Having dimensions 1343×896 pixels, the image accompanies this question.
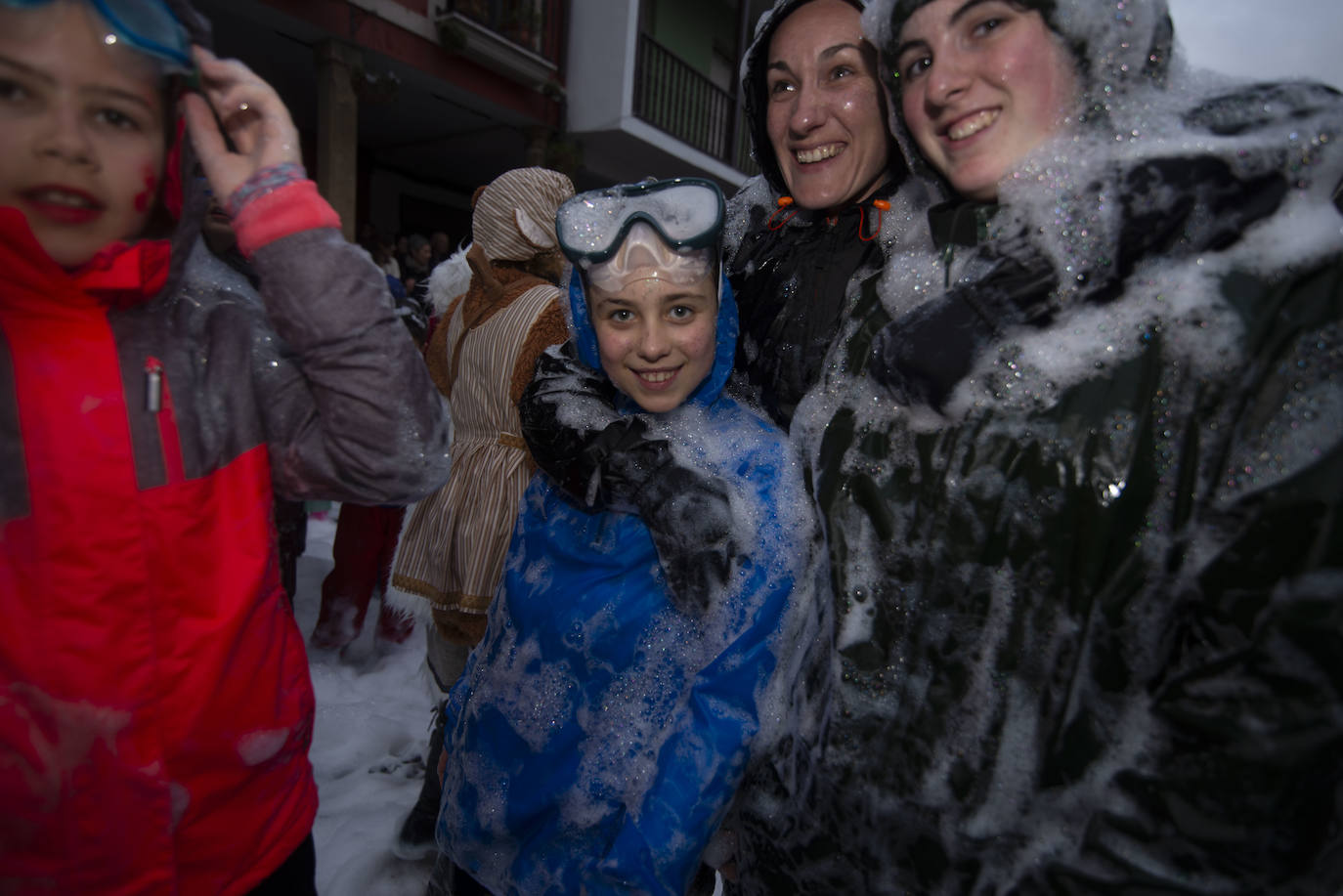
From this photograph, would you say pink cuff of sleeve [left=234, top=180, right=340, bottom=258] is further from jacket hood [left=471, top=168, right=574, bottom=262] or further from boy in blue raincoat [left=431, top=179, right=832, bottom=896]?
jacket hood [left=471, top=168, right=574, bottom=262]

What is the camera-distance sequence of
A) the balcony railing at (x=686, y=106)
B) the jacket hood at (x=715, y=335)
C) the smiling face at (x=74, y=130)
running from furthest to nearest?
the balcony railing at (x=686, y=106), the jacket hood at (x=715, y=335), the smiling face at (x=74, y=130)

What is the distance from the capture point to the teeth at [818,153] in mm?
1622

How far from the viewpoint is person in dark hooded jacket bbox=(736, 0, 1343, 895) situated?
0.82 metres

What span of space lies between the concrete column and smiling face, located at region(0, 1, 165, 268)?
22.6 ft

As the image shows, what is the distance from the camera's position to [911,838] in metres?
1.08

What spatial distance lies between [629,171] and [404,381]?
448 inches

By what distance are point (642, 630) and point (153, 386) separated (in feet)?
2.92

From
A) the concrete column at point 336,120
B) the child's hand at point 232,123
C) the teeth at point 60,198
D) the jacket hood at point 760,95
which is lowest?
the teeth at point 60,198

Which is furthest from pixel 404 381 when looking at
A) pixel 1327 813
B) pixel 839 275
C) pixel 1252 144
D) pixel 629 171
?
pixel 629 171

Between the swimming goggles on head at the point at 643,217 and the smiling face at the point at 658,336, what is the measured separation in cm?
9

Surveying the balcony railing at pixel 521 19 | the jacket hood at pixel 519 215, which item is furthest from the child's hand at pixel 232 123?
the balcony railing at pixel 521 19

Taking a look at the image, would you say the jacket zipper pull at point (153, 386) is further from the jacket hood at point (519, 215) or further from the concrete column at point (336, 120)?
the concrete column at point (336, 120)

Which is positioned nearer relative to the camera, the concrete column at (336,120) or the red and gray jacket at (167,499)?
the red and gray jacket at (167,499)

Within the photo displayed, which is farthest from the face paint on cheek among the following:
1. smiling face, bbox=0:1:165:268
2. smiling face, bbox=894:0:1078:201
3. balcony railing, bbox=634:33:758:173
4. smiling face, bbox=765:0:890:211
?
balcony railing, bbox=634:33:758:173
